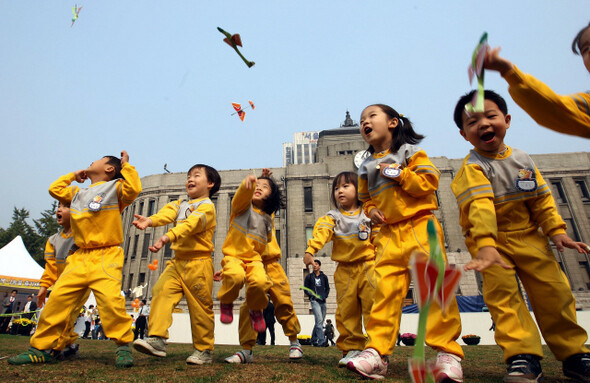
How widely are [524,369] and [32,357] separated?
3995mm

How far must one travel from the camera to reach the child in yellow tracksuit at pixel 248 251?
3637 mm

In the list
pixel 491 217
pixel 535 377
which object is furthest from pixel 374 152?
pixel 535 377

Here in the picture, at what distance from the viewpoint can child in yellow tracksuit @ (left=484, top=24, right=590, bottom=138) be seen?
1.85 meters

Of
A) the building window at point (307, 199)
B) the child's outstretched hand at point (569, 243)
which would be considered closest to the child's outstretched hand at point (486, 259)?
the child's outstretched hand at point (569, 243)

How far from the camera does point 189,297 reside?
377cm

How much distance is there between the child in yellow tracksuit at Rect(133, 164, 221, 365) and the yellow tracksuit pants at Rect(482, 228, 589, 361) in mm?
2497

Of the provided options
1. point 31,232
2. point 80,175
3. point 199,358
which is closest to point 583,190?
point 199,358

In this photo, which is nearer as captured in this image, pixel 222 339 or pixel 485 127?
pixel 485 127

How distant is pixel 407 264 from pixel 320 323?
800cm

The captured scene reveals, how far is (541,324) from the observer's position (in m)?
2.50

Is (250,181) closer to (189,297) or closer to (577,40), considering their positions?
(189,297)

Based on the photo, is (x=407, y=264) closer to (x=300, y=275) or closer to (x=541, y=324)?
(x=541, y=324)

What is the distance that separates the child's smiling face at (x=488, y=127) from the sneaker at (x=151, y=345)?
11.0 feet

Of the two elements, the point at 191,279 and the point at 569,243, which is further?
the point at 191,279
